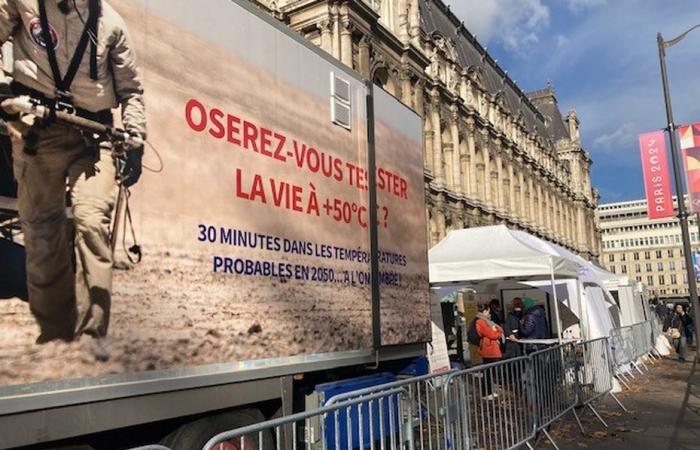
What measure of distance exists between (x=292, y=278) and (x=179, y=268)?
1.26 meters

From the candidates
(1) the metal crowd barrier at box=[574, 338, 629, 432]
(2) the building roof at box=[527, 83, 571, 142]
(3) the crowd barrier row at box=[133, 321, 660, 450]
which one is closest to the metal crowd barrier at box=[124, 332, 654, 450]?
(3) the crowd barrier row at box=[133, 321, 660, 450]

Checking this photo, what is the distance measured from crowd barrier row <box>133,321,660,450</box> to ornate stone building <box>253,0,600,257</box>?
24036 millimetres

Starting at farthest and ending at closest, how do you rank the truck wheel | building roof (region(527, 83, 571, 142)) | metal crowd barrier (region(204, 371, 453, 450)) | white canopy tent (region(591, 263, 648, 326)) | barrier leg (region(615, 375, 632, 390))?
1. building roof (region(527, 83, 571, 142))
2. white canopy tent (region(591, 263, 648, 326))
3. barrier leg (region(615, 375, 632, 390))
4. metal crowd barrier (region(204, 371, 453, 450))
5. the truck wheel

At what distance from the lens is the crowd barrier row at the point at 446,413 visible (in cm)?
422

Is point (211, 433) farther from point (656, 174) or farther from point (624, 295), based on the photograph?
point (624, 295)

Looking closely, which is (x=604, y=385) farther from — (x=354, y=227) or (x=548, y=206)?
(x=548, y=206)

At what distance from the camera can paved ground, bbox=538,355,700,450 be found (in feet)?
26.0

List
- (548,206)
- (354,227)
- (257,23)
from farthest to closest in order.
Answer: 1. (548,206)
2. (354,227)
3. (257,23)

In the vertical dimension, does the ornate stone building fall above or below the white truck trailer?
above

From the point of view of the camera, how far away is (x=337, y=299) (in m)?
5.57

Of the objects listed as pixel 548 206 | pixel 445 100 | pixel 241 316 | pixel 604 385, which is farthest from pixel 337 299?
pixel 548 206

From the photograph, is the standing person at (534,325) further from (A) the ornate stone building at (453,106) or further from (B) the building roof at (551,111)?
(B) the building roof at (551,111)

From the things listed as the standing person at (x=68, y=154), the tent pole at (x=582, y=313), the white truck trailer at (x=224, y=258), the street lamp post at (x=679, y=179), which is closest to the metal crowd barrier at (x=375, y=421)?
the white truck trailer at (x=224, y=258)

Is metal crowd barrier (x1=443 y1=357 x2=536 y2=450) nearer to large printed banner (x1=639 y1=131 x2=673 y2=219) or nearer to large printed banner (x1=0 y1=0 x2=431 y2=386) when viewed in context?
large printed banner (x1=0 y1=0 x2=431 y2=386)
